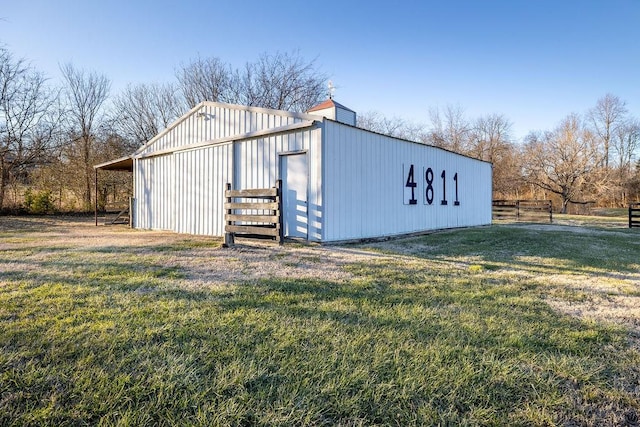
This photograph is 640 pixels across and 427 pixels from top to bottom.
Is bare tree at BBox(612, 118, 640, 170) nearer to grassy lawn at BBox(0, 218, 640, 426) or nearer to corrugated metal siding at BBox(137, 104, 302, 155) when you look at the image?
corrugated metal siding at BBox(137, 104, 302, 155)

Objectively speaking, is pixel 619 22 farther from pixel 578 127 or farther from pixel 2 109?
pixel 2 109

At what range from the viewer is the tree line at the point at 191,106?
1692 cm

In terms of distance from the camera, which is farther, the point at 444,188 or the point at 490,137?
the point at 490,137

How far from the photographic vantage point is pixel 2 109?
16.3 metres

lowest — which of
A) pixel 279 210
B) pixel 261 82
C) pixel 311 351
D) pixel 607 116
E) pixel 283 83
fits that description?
pixel 311 351

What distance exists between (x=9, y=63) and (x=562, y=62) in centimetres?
2493

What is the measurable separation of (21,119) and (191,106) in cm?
978

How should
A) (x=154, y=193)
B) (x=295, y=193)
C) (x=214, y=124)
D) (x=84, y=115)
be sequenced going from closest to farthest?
1. (x=295, y=193)
2. (x=214, y=124)
3. (x=154, y=193)
4. (x=84, y=115)

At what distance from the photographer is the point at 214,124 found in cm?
947

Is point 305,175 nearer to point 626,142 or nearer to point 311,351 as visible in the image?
point 311,351

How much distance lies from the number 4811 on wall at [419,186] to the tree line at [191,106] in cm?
1656

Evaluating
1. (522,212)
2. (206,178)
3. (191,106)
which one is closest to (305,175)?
(206,178)

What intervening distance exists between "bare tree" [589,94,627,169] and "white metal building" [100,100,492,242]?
2375cm

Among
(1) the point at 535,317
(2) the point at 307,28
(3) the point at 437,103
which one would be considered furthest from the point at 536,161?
(1) the point at 535,317
